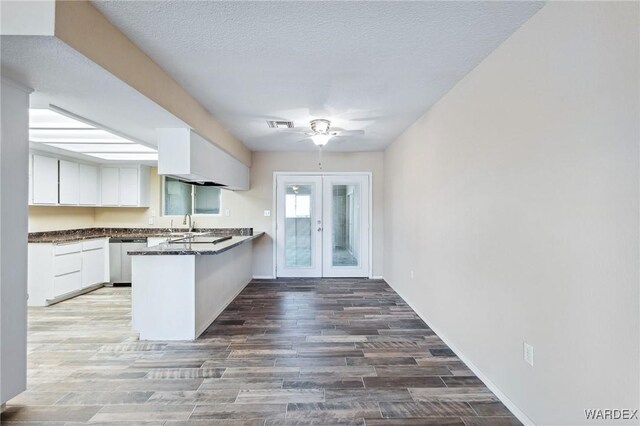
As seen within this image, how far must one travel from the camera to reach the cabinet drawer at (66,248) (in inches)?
167

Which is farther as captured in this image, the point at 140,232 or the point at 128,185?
the point at 140,232

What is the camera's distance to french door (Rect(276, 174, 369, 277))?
18.8 feet

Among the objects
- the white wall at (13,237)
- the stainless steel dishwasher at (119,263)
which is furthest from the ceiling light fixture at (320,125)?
the stainless steel dishwasher at (119,263)

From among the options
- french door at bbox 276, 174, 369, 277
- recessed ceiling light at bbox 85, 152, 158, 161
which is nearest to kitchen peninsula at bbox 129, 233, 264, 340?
recessed ceiling light at bbox 85, 152, 158, 161

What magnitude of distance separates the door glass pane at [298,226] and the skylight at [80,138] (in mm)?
2421

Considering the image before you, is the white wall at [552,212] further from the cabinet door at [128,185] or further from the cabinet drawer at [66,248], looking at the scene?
the cabinet door at [128,185]

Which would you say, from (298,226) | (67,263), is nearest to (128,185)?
(67,263)

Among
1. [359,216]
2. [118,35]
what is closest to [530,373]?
[118,35]

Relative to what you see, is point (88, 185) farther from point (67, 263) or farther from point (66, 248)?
point (67, 263)

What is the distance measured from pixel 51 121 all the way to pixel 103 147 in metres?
1.20

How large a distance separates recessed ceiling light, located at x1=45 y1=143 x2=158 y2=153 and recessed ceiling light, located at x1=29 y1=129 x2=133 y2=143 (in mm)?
178

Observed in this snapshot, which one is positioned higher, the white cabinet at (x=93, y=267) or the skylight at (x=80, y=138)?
the skylight at (x=80, y=138)

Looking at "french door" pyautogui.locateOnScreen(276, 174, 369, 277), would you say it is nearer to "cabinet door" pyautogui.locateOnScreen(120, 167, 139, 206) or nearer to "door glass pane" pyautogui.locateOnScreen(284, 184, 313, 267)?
"door glass pane" pyautogui.locateOnScreen(284, 184, 313, 267)

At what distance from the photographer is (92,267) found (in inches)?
192
